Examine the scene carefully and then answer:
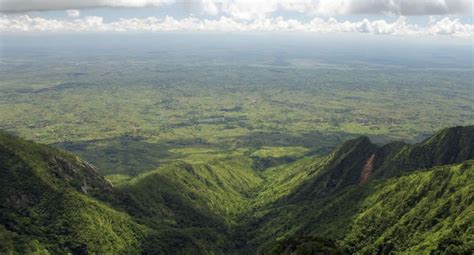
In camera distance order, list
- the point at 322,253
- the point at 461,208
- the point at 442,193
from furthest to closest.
Answer: the point at 442,193 → the point at 461,208 → the point at 322,253

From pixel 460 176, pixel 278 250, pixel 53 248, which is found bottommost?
pixel 53 248

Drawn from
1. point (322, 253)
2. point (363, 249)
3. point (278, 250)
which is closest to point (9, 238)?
point (278, 250)

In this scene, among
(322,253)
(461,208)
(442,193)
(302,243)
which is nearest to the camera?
(322,253)

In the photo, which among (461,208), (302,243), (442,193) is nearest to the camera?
(302,243)

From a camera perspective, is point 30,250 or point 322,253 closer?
point 322,253

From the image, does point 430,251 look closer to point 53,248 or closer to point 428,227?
point 428,227

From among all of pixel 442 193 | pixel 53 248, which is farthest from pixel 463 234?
pixel 53 248

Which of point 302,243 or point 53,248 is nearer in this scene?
point 302,243

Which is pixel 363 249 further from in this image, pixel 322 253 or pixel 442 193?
pixel 322 253

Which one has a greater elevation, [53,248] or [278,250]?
[278,250]
